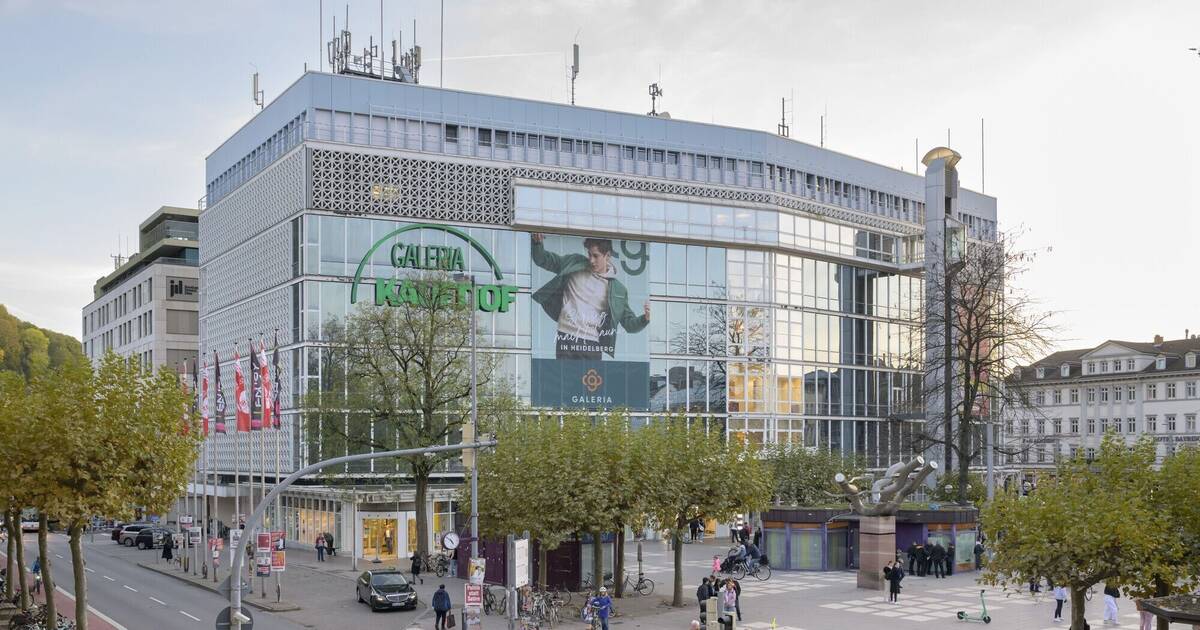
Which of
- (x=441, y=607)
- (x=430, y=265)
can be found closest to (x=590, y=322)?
(x=430, y=265)

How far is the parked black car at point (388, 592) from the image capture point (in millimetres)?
44438

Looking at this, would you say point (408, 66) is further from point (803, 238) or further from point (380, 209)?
point (803, 238)

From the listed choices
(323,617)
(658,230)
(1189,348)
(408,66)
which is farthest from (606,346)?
(1189,348)

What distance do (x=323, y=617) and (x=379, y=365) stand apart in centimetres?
1713

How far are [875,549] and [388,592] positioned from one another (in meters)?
19.0

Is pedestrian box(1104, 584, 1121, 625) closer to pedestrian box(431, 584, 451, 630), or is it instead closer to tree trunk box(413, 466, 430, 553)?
pedestrian box(431, 584, 451, 630)

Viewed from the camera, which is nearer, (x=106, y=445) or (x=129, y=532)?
(x=106, y=445)

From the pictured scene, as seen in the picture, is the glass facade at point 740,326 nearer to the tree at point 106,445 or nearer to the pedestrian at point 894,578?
the pedestrian at point 894,578

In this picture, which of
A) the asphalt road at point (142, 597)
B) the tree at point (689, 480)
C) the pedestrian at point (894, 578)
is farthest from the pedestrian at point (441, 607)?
the pedestrian at point (894, 578)

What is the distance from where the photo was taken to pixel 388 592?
4478cm

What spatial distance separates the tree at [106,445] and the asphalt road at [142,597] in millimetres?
9526

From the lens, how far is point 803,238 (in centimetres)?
8612

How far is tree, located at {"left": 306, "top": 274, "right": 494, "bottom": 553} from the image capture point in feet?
187

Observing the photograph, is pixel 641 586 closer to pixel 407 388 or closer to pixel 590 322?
pixel 407 388
